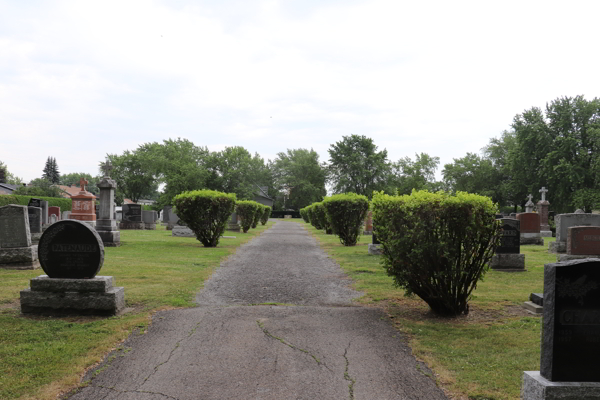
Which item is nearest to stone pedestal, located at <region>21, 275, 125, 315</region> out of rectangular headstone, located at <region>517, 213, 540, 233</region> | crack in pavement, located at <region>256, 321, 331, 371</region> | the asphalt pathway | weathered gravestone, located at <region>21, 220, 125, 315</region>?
weathered gravestone, located at <region>21, 220, 125, 315</region>

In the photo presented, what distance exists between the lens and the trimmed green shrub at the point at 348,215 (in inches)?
709

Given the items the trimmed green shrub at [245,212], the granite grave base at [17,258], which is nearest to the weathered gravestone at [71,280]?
the granite grave base at [17,258]

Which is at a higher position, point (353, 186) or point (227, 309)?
point (353, 186)

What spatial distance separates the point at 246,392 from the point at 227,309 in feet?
9.25

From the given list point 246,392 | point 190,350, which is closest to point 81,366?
point 190,350

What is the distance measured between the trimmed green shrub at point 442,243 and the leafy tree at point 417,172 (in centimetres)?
6840

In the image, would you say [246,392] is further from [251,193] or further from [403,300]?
[251,193]

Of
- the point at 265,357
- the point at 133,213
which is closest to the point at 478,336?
the point at 265,357

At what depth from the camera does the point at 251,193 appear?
221ft

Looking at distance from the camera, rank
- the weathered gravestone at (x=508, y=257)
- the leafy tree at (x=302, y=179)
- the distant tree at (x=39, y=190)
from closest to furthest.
→ the weathered gravestone at (x=508, y=257) → the distant tree at (x=39, y=190) → the leafy tree at (x=302, y=179)

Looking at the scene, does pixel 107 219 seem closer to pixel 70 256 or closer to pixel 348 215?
pixel 348 215

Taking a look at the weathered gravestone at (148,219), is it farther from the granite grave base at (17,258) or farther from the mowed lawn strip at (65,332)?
the mowed lawn strip at (65,332)

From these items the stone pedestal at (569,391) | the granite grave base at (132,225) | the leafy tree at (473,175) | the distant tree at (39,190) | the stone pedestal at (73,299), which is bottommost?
the granite grave base at (132,225)

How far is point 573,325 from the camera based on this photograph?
2977 mm
